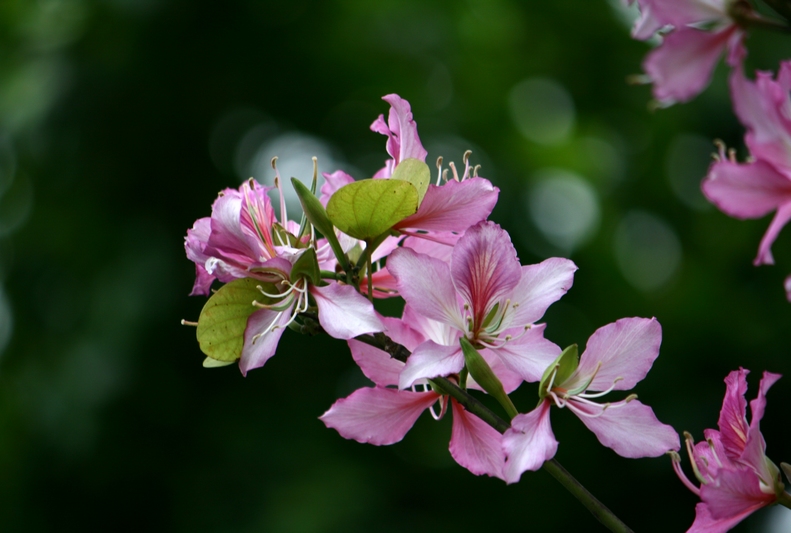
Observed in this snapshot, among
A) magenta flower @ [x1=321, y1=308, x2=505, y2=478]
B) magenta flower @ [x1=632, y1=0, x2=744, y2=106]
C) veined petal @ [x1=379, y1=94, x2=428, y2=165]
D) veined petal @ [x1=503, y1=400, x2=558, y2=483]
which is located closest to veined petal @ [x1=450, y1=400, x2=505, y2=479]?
magenta flower @ [x1=321, y1=308, x2=505, y2=478]

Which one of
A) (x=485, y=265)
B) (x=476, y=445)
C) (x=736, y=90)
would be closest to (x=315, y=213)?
(x=485, y=265)

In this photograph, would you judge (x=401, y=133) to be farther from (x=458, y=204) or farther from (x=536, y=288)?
(x=536, y=288)

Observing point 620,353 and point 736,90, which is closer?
point 736,90

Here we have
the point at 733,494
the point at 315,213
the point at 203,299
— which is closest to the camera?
the point at 733,494

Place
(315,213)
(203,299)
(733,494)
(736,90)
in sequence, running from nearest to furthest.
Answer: (736,90) < (733,494) < (315,213) < (203,299)

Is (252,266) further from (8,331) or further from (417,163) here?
(8,331)

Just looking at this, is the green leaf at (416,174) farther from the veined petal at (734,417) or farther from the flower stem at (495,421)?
the veined petal at (734,417)

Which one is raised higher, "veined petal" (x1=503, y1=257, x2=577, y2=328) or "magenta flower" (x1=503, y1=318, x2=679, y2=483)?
"veined petal" (x1=503, y1=257, x2=577, y2=328)

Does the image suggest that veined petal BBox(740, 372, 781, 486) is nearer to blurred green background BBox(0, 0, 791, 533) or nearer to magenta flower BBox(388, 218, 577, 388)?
magenta flower BBox(388, 218, 577, 388)
